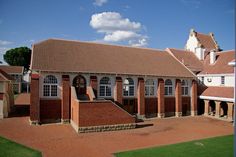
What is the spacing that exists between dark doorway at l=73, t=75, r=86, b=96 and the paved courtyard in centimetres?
420

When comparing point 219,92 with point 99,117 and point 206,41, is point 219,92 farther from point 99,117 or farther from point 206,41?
point 99,117

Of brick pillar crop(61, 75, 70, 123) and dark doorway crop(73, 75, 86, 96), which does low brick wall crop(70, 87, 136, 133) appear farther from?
dark doorway crop(73, 75, 86, 96)

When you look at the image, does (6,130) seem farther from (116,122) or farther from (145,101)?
(145,101)

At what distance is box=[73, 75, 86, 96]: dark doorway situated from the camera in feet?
81.9

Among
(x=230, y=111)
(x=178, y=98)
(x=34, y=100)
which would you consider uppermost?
(x=34, y=100)

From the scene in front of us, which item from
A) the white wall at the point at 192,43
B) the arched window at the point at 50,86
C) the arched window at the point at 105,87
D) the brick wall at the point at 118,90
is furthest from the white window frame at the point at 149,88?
the white wall at the point at 192,43

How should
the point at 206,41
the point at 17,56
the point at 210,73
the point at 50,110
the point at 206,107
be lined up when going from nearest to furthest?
the point at 50,110, the point at 206,107, the point at 210,73, the point at 206,41, the point at 17,56

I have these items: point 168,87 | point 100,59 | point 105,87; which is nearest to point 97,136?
point 105,87

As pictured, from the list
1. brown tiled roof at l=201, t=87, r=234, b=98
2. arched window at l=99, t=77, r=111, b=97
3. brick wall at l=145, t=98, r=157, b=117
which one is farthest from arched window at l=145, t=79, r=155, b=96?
brown tiled roof at l=201, t=87, r=234, b=98

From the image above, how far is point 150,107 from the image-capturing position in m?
28.9

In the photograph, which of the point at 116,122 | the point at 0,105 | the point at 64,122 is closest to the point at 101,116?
the point at 116,122

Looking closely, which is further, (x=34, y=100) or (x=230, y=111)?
(x=230, y=111)

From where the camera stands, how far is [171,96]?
3064 centimetres

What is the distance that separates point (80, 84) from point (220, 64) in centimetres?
2161
